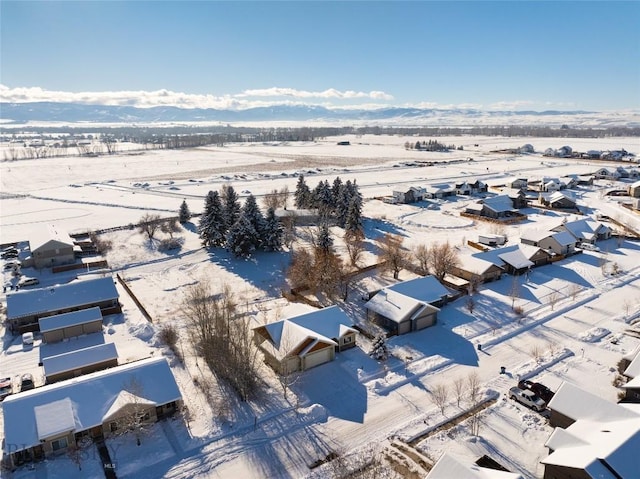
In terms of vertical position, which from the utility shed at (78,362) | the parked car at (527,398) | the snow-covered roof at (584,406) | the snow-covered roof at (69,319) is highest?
the snow-covered roof at (584,406)

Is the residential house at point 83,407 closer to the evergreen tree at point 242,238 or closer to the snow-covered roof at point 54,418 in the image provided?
the snow-covered roof at point 54,418

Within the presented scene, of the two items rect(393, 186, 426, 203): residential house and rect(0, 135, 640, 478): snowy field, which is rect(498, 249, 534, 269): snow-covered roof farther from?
rect(393, 186, 426, 203): residential house

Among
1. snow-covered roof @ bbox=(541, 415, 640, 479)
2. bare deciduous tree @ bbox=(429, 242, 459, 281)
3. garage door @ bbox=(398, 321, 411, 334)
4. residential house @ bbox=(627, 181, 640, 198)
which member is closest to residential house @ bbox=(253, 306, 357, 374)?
garage door @ bbox=(398, 321, 411, 334)

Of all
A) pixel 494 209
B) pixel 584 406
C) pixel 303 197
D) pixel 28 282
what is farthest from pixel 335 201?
pixel 584 406

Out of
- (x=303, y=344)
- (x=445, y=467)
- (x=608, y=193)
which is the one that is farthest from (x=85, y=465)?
(x=608, y=193)

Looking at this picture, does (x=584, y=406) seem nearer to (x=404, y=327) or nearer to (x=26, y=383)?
(x=404, y=327)

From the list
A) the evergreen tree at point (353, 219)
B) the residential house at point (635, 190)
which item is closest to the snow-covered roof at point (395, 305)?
the evergreen tree at point (353, 219)
